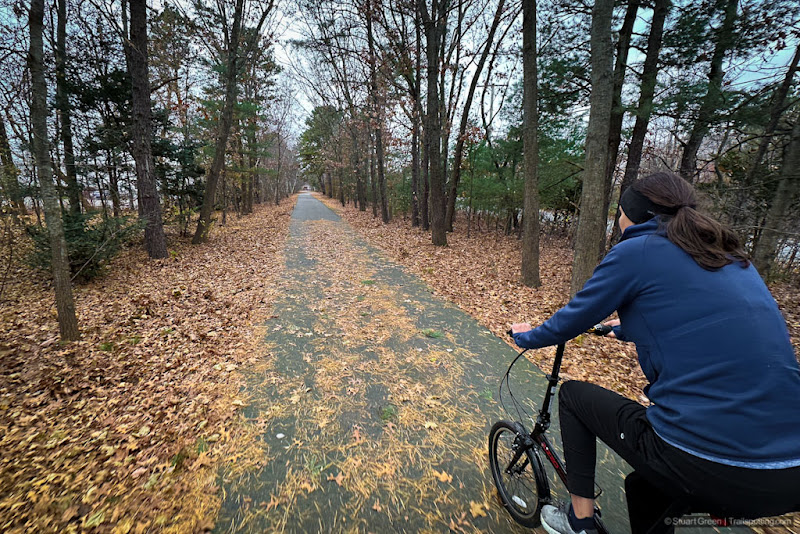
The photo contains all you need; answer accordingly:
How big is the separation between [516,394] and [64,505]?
13.6 feet

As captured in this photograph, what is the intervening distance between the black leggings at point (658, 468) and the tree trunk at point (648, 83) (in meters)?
5.89

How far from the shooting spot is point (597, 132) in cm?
527

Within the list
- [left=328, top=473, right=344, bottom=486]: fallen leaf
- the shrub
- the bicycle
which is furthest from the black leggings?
the shrub

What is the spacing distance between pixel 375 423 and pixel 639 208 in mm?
2955

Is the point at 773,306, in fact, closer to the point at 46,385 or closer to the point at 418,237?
the point at 46,385

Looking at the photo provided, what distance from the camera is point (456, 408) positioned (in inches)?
137

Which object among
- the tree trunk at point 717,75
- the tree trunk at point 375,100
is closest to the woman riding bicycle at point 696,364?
the tree trunk at point 717,75

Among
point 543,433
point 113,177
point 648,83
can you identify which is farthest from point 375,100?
point 543,433

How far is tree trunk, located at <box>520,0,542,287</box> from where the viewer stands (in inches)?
267

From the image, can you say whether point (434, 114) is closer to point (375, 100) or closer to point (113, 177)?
point (375, 100)

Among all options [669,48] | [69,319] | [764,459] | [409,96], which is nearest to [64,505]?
[69,319]

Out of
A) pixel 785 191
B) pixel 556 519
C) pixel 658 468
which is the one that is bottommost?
pixel 556 519

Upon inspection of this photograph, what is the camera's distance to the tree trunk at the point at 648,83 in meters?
6.58

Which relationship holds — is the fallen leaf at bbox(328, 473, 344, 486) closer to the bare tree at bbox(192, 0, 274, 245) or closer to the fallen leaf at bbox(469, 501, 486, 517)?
the fallen leaf at bbox(469, 501, 486, 517)
